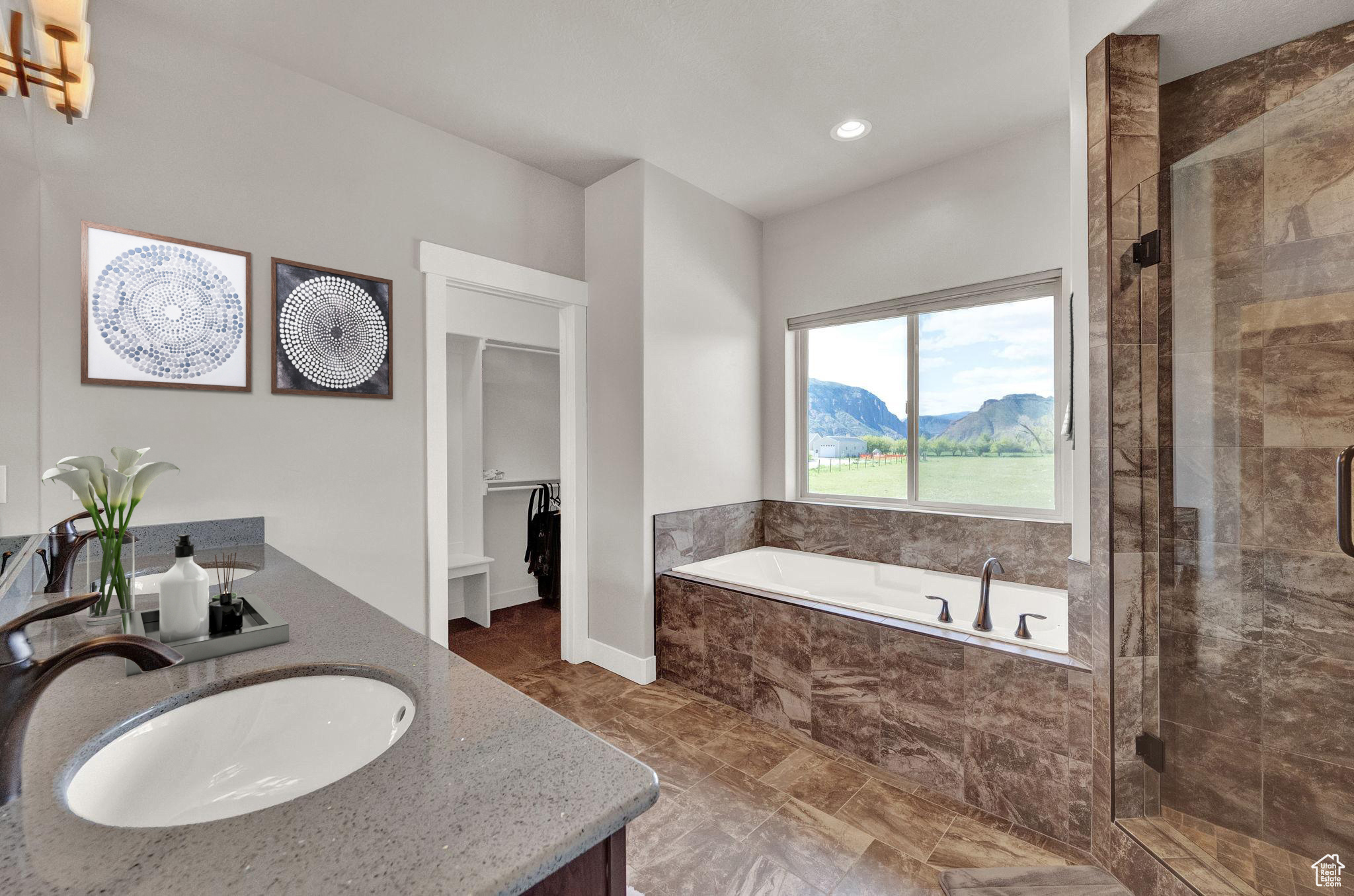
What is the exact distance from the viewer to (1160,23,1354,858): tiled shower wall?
4.39 ft

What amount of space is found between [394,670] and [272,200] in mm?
2176

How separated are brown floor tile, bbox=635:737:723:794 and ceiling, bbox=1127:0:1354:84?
9.24ft

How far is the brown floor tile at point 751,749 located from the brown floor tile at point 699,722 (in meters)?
0.04

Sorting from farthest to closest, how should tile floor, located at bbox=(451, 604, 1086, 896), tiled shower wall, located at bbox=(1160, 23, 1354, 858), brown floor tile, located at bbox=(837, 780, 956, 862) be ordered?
brown floor tile, located at bbox=(837, 780, 956, 862) < tile floor, located at bbox=(451, 604, 1086, 896) < tiled shower wall, located at bbox=(1160, 23, 1354, 858)

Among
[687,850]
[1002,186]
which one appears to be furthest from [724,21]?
[687,850]

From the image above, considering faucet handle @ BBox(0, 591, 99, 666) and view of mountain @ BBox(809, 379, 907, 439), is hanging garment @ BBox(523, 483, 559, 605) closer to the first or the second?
view of mountain @ BBox(809, 379, 907, 439)

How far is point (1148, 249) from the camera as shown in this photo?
5.46ft

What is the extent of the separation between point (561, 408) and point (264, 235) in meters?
1.55

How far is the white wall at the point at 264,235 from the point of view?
1.88 metres

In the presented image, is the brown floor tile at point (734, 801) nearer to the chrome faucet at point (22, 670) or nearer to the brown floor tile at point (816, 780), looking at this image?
the brown floor tile at point (816, 780)

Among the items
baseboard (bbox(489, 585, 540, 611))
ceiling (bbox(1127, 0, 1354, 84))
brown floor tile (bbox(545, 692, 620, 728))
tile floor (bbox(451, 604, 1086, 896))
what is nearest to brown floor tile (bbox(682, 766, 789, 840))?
tile floor (bbox(451, 604, 1086, 896))

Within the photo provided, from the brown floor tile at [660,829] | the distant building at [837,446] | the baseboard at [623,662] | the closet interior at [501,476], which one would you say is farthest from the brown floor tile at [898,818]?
the closet interior at [501,476]

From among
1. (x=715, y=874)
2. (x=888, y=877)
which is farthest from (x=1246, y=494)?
(x=715, y=874)

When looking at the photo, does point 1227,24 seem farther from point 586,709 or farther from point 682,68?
point 586,709
